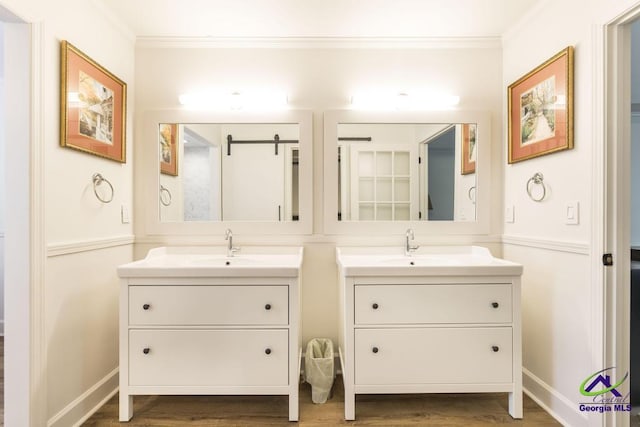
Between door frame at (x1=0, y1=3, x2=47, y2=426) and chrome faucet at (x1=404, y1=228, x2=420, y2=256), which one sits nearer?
door frame at (x1=0, y1=3, x2=47, y2=426)

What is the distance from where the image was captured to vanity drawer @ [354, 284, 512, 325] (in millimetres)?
1773

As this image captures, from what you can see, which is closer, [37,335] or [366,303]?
[37,335]

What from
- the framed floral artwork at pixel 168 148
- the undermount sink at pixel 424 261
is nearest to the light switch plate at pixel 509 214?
the undermount sink at pixel 424 261

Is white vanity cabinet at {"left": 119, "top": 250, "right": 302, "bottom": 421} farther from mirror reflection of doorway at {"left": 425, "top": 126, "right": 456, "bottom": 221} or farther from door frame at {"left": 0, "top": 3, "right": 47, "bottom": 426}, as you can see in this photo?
mirror reflection of doorway at {"left": 425, "top": 126, "right": 456, "bottom": 221}

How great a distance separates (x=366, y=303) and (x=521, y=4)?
188 cm

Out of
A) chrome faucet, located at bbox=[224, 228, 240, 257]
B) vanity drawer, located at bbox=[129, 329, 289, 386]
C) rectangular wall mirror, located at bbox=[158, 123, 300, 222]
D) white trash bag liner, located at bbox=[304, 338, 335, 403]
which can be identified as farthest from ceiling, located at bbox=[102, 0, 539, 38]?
white trash bag liner, located at bbox=[304, 338, 335, 403]

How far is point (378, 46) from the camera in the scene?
7.59 ft

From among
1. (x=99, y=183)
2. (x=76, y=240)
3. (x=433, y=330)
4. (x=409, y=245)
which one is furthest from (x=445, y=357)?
(x=99, y=183)

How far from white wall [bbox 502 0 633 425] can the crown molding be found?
283mm

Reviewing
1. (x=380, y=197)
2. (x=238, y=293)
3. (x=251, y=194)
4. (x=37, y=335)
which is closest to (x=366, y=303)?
(x=238, y=293)

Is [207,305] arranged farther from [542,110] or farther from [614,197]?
[542,110]

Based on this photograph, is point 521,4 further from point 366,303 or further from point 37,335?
point 37,335

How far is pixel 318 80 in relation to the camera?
7.61 feet

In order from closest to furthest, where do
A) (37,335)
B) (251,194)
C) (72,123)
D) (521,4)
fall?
(37,335) < (72,123) < (521,4) < (251,194)
